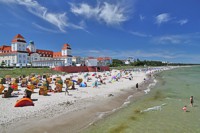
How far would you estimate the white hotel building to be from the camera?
8238cm

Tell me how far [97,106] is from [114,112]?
2.08 m

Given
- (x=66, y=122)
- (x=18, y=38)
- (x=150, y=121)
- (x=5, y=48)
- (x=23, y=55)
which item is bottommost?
(x=150, y=121)

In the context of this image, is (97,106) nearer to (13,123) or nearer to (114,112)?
(114,112)

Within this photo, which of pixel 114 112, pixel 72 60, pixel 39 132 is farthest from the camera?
pixel 72 60

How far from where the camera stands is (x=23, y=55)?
285 feet

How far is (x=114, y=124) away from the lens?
38.5 ft

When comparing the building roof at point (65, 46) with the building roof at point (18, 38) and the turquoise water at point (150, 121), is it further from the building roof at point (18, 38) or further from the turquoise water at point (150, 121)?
the turquoise water at point (150, 121)

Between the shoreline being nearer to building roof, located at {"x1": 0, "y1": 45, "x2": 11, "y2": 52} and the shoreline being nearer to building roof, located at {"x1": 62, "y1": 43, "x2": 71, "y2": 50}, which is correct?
building roof, located at {"x1": 0, "y1": 45, "x2": 11, "y2": 52}

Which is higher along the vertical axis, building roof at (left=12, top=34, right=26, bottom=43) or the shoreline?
building roof at (left=12, top=34, right=26, bottom=43)

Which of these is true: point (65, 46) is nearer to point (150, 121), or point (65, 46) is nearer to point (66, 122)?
point (66, 122)

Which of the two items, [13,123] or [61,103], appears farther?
[61,103]

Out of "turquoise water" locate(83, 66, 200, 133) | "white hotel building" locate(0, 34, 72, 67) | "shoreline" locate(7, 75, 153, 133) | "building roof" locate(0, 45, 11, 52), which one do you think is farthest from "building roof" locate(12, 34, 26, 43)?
"turquoise water" locate(83, 66, 200, 133)

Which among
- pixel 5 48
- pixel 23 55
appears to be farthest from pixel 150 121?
pixel 5 48

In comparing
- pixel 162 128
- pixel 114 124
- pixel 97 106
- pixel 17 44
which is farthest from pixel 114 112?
pixel 17 44
